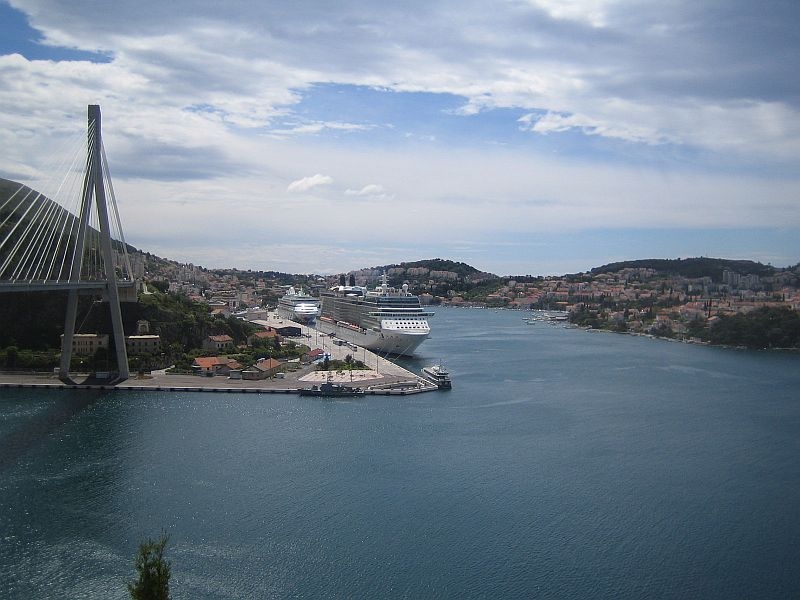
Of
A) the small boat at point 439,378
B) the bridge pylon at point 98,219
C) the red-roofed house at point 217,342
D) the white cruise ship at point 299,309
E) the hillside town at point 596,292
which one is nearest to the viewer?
the bridge pylon at point 98,219

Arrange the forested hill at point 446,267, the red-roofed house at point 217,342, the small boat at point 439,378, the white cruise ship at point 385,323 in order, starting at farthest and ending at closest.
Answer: the forested hill at point 446,267 < the white cruise ship at point 385,323 < the red-roofed house at point 217,342 < the small boat at point 439,378

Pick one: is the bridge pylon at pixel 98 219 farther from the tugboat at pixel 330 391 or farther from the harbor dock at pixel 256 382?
the tugboat at pixel 330 391

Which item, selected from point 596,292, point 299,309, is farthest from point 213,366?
point 596,292

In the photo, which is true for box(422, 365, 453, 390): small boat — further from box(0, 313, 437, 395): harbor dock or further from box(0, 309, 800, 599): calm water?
box(0, 309, 800, 599): calm water

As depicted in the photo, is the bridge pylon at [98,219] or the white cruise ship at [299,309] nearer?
the bridge pylon at [98,219]

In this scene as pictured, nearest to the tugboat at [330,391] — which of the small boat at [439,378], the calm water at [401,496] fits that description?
the calm water at [401,496]
